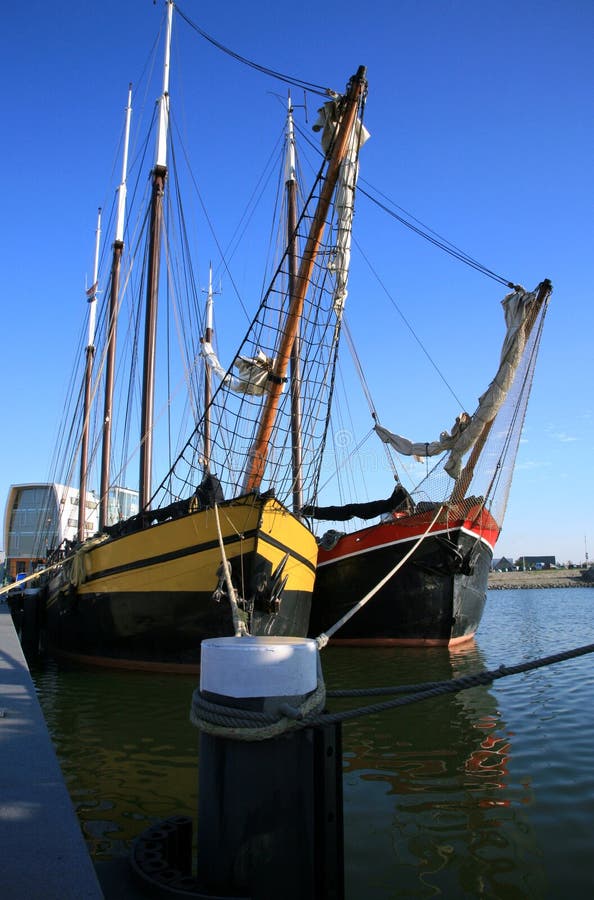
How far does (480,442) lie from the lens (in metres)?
13.3

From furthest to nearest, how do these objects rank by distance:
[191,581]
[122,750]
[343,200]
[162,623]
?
[343,200]
[162,623]
[191,581]
[122,750]

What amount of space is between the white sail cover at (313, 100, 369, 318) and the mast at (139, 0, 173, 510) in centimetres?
528

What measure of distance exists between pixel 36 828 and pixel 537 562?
482ft

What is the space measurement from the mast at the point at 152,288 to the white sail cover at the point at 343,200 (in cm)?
528

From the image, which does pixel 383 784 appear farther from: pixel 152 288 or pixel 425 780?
pixel 152 288

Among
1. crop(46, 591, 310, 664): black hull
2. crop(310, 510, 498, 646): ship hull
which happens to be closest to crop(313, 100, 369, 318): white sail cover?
crop(46, 591, 310, 664): black hull

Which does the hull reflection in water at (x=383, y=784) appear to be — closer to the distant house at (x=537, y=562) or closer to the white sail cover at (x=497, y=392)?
the white sail cover at (x=497, y=392)

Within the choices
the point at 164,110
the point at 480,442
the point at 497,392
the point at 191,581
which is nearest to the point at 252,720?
the point at 191,581

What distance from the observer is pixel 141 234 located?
56.6 ft

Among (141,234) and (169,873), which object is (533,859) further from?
(141,234)

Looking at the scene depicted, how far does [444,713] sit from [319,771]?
5.34 metres

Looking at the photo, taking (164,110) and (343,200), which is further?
(164,110)

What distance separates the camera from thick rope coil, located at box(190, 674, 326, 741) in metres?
2.22

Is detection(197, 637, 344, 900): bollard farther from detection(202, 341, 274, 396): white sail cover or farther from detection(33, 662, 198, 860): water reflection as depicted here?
detection(202, 341, 274, 396): white sail cover
